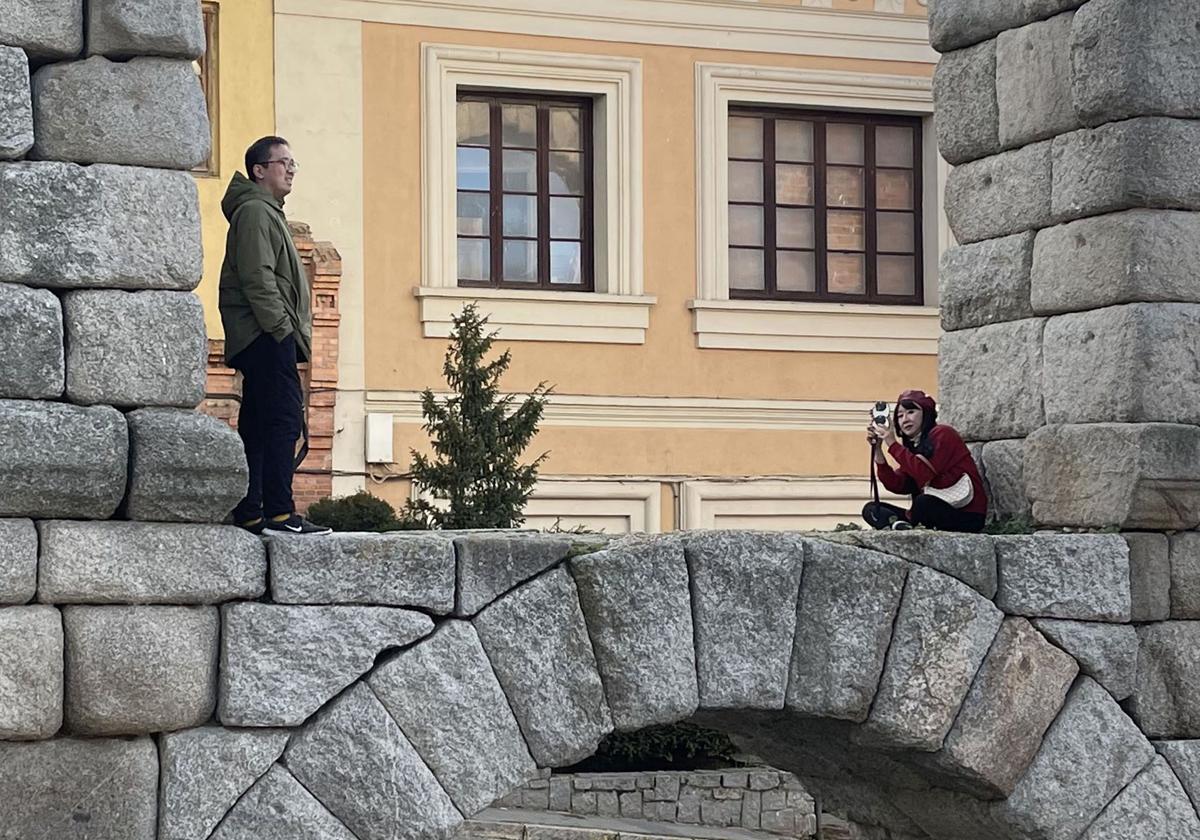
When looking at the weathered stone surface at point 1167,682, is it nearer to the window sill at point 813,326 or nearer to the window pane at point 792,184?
the window sill at point 813,326

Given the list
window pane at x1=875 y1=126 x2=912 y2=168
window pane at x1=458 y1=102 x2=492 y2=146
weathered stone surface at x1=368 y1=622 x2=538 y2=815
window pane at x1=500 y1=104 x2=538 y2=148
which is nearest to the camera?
weathered stone surface at x1=368 y1=622 x2=538 y2=815

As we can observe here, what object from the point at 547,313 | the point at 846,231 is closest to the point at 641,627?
the point at 547,313

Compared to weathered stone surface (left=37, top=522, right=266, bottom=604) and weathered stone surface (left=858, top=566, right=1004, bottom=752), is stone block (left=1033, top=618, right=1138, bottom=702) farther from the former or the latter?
weathered stone surface (left=37, top=522, right=266, bottom=604)

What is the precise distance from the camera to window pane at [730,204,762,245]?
17891 millimetres

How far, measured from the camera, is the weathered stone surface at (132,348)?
5.88 metres

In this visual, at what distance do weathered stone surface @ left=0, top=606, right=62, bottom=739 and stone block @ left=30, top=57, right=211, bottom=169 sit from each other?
132 centimetres

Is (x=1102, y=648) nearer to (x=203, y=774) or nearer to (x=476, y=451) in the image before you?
(x=203, y=774)

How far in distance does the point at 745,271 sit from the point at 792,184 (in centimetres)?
87

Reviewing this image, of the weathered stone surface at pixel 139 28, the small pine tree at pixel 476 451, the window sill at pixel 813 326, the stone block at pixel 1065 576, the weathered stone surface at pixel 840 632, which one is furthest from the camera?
the window sill at pixel 813 326

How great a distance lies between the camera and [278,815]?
20.1ft

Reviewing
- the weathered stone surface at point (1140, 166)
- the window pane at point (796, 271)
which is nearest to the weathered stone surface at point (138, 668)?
the weathered stone surface at point (1140, 166)

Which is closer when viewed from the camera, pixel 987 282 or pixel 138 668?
pixel 138 668

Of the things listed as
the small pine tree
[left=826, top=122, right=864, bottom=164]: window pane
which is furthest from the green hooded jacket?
[left=826, top=122, right=864, bottom=164]: window pane

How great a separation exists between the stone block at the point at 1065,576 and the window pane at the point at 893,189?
11131 millimetres
